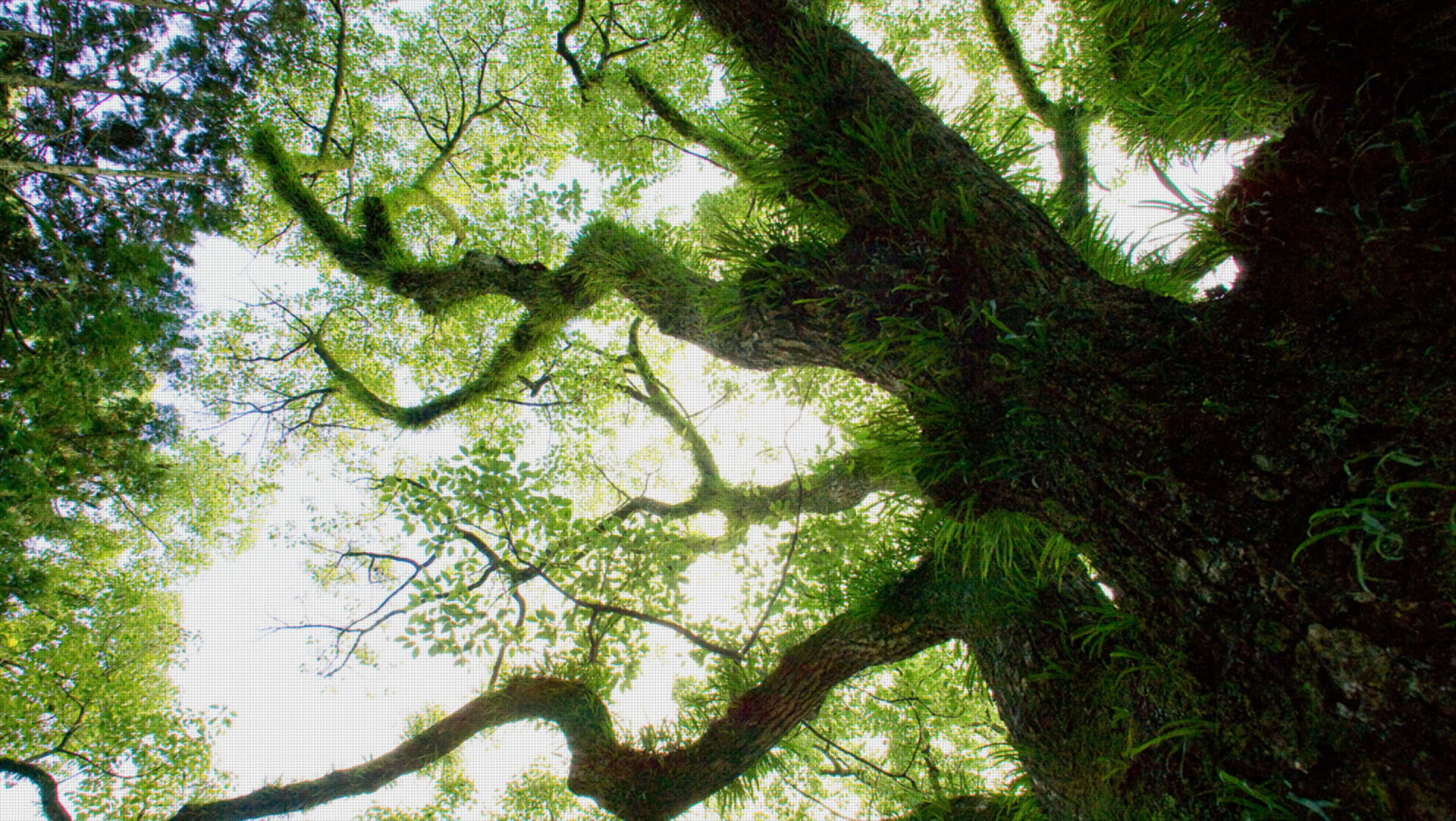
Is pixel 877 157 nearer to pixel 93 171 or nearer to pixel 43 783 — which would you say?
pixel 93 171

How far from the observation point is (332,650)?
3.88 metres

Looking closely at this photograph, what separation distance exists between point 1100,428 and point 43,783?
8.04 m

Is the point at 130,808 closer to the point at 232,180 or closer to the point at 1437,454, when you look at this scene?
the point at 232,180

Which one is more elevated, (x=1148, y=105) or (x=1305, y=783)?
(x=1148, y=105)

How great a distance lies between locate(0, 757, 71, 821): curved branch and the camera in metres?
4.54

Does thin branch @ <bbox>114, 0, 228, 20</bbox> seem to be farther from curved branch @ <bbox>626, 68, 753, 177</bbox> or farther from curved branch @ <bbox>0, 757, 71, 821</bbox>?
curved branch @ <bbox>0, 757, 71, 821</bbox>

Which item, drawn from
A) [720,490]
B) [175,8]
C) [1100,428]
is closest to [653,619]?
[1100,428]

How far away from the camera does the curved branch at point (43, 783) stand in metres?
4.54

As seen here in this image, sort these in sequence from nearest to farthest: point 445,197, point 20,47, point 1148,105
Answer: point 1148,105 → point 20,47 → point 445,197

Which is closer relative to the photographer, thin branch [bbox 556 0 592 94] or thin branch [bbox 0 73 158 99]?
thin branch [bbox 0 73 158 99]

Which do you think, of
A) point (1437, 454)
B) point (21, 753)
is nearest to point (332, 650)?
point (21, 753)

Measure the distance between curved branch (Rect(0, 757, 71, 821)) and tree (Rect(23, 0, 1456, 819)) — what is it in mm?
3036

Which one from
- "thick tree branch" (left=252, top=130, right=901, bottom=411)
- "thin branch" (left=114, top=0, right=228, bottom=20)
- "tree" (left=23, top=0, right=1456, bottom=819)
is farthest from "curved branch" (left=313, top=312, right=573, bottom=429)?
"thin branch" (left=114, top=0, right=228, bottom=20)

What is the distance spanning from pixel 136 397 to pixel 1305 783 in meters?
7.73
